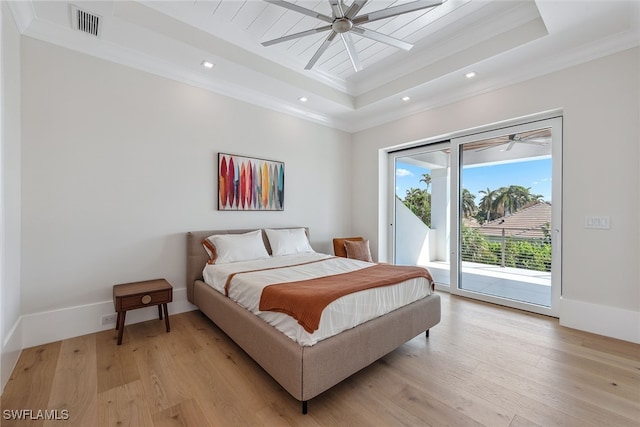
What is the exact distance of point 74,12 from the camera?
A: 7.56ft

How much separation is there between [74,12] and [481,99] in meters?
4.33

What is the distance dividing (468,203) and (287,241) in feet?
8.57

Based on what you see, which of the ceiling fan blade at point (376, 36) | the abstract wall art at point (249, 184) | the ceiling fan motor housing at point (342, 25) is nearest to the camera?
the ceiling fan motor housing at point (342, 25)

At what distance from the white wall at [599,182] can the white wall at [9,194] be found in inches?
187

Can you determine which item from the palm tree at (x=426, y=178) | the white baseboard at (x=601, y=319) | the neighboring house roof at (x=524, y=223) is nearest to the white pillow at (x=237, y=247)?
the palm tree at (x=426, y=178)

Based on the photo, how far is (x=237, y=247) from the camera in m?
A: 3.25

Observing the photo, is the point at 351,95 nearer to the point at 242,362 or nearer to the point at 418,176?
the point at 418,176

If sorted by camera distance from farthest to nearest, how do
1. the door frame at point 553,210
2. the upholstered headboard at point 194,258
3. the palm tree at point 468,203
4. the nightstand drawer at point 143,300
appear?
the palm tree at point 468,203, the upholstered headboard at point 194,258, the door frame at point 553,210, the nightstand drawer at point 143,300

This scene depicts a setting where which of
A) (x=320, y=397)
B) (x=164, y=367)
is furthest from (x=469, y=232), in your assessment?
(x=164, y=367)

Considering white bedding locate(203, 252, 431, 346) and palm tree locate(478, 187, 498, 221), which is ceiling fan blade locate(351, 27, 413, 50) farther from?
palm tree locate(478, 187, 498, 221)

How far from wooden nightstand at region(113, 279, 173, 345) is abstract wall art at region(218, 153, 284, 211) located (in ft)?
4.05

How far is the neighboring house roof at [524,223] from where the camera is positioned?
3.24 m

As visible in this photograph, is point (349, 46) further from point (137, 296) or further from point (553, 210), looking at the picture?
point (137, 296)

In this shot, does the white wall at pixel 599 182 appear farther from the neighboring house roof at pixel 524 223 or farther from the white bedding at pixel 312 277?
the white bedding at pixel 312 277
